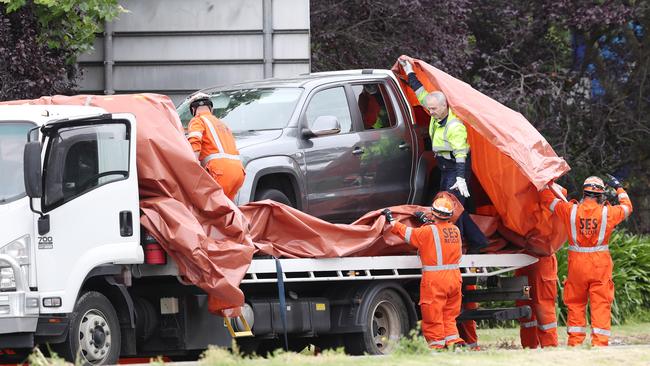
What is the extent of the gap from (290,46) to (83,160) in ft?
25.1

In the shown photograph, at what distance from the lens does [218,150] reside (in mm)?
11594

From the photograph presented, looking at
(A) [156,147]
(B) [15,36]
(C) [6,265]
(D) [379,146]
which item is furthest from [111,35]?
(C) [6,265]

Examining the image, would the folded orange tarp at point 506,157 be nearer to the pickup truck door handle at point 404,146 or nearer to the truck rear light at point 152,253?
the pickup truck door handle at point 404,146

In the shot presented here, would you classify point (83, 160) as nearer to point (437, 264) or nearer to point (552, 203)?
point (437, 264)

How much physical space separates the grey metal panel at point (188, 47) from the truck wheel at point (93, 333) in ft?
25.4

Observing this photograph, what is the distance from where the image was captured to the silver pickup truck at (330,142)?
1235 cm

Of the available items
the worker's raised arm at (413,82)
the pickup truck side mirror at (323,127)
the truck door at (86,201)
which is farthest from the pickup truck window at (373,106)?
the truck door at (86,201)

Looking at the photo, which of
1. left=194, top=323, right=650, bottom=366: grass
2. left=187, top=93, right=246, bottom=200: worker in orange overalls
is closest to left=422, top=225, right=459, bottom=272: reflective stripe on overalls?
left=194, top=323, right=650, bottom=366: grass

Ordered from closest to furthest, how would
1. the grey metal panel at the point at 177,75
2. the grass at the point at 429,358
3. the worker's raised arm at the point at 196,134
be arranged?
the grass at the point at 429,358
the worker's raised arm at the point at 196,134
the grey metal panel at the point at 177,75

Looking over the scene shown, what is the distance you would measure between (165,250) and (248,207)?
1176mm

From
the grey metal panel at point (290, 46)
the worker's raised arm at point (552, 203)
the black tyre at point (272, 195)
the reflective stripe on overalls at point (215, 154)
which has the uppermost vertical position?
the grey metal panel at point (290, 46)

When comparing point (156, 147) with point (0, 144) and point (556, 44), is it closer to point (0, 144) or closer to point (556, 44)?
point (0, 144)

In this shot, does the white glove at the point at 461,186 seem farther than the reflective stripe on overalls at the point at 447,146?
No

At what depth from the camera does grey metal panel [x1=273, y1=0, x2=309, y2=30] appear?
17766mm
